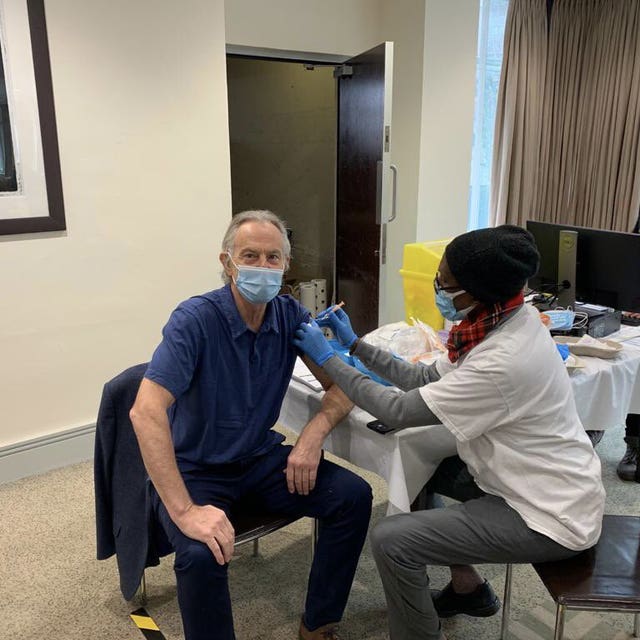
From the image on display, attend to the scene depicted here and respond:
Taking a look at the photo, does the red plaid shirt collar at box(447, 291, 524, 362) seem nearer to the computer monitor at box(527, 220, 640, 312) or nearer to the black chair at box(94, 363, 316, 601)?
the black chair at box(94, 363, 316, 601)

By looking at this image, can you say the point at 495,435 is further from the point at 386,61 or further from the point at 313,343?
the point at 386,61

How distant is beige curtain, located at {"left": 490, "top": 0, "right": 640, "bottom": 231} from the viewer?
436cm

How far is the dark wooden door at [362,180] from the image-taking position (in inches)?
130

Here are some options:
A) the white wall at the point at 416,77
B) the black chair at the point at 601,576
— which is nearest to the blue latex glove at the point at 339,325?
the black chair at the point at 601,576

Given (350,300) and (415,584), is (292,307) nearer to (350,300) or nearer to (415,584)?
(415,584)

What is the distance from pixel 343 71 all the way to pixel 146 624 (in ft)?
10.2

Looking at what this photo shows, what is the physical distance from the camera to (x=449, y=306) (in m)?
1.51

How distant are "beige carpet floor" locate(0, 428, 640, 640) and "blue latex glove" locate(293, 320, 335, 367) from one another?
805mm

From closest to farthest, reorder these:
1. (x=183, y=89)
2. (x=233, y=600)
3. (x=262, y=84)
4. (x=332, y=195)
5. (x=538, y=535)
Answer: (x=538, y=535) → (x=233, y=600) → (x=183, y=89) → (x=332, y=195) → (x=262, y=84)

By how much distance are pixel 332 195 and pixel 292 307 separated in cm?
303

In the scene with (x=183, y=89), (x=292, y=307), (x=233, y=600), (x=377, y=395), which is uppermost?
(x=183, y=89)

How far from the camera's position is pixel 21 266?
2.55m

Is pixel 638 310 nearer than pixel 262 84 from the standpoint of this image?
Yes

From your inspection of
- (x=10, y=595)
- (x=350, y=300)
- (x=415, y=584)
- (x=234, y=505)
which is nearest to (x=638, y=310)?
(x=415, y=584)
